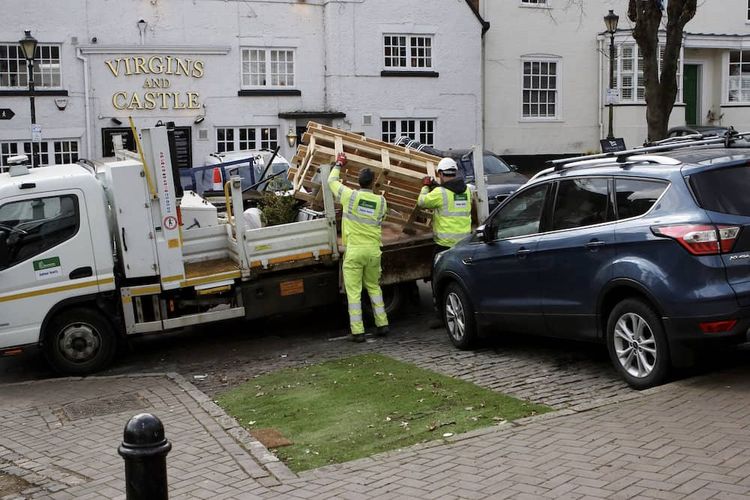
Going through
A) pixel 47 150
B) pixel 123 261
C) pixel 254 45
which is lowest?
pixel 123 261

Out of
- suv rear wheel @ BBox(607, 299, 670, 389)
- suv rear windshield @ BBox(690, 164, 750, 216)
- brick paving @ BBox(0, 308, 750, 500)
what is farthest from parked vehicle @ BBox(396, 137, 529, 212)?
suv rear windshield @ BBox(690, 164, 750, 216)

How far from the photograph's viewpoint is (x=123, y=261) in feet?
32.6

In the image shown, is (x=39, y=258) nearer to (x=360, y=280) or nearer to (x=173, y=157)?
(x=173, y=157)

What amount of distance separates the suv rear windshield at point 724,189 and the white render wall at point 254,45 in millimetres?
19767

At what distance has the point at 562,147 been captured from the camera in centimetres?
2984

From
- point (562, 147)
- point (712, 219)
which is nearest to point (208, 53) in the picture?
point (562, 147)

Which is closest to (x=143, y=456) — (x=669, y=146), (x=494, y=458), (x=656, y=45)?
(x=494, y=458)

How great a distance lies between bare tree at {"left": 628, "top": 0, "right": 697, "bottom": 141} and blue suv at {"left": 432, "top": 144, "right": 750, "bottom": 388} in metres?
8.38

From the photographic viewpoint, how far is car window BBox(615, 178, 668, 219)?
23.9 ft

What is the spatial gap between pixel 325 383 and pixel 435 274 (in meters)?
2.10

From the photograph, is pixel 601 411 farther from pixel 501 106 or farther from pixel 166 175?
pixel 501 106

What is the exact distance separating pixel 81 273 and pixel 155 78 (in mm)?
16072

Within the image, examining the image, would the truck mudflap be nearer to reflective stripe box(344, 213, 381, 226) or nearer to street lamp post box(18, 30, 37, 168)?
reflective stripe box(344, 213, 381, 226)

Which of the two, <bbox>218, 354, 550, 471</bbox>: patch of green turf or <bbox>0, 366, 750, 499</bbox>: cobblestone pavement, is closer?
<bbox>0, 366, 750, 499</bbox>: cobblestone pavement
